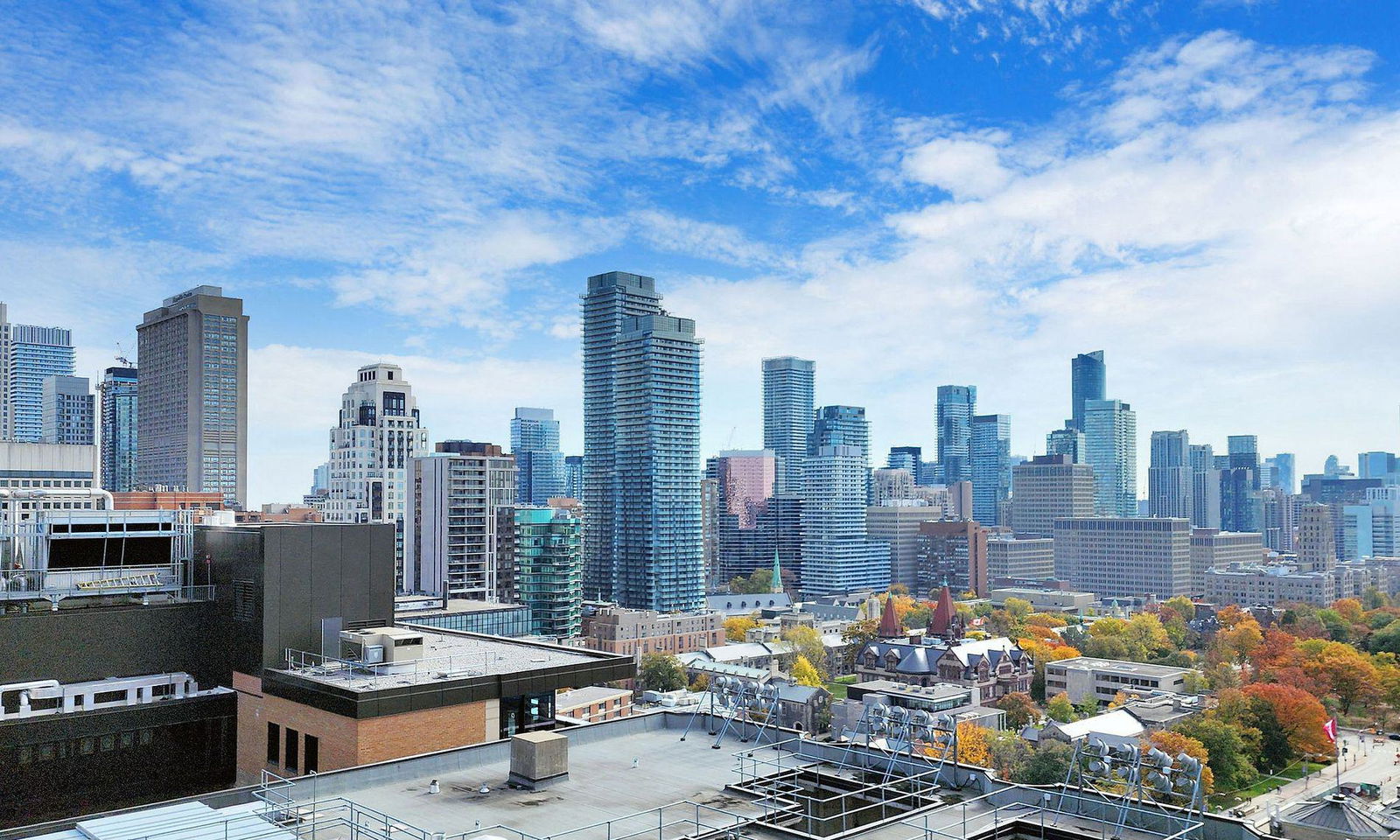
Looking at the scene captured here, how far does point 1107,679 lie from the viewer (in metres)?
117

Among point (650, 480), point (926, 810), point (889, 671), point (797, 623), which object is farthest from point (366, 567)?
point (650, 480)

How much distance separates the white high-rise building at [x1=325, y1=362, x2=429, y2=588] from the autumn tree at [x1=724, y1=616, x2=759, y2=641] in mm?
56004

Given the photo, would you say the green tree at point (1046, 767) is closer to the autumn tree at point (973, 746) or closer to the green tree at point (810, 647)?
the autumn tree at point (973, 746)

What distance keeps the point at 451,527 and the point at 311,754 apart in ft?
375

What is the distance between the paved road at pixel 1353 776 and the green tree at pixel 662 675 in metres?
59.3

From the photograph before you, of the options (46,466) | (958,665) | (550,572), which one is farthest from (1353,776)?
(46,466)

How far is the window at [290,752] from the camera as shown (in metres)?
33.0

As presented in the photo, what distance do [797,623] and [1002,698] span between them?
63509 millimetres

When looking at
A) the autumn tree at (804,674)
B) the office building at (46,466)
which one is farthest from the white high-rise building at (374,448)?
the autumn tree at (804,674)

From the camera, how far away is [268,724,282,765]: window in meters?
34.0

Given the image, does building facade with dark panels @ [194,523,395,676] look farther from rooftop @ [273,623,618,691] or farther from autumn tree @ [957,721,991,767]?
autumn tree @ [957,721,991,767]

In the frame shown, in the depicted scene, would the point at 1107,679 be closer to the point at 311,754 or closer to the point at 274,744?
the point at 274,744

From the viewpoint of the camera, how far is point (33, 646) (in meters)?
34.9

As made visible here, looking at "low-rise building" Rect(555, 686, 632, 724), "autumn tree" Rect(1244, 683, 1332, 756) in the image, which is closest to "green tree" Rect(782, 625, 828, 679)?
"low-rise building" Rect(555, 686, 632, 724)
